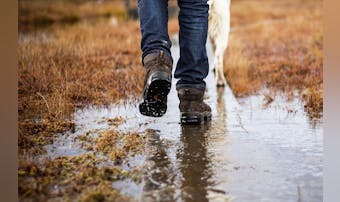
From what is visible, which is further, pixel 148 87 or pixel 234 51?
pixel 234 51

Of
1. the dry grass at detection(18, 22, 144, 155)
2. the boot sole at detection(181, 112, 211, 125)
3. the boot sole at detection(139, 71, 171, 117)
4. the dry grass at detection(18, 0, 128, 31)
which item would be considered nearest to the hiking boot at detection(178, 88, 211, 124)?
the boot sole at detection(181, 112, 211, 125)

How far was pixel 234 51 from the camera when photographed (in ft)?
8.31

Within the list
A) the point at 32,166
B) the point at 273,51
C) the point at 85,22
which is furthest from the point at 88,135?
the point at 273,51

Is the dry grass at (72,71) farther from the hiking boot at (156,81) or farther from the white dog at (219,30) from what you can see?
the white dog at (219,30)

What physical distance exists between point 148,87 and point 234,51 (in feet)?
1.88

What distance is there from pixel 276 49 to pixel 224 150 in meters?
0.60

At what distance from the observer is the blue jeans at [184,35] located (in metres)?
2.22

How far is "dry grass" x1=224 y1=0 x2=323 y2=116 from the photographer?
2516 millimetres

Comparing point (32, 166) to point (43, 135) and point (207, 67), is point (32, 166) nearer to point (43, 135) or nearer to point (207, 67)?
point (43, 135)

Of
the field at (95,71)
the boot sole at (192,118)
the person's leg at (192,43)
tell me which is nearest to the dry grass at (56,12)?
the field at (95,71)

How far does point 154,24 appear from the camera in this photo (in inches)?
87.1

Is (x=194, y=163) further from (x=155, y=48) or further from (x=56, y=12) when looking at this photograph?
(x=56, y=12)

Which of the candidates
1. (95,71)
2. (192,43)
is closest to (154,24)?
(192,43)

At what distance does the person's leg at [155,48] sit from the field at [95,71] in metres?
0.10
